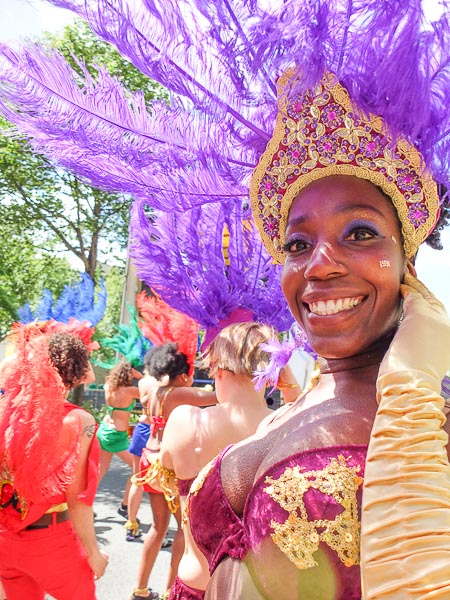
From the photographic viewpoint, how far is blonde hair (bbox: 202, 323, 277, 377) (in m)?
2.71

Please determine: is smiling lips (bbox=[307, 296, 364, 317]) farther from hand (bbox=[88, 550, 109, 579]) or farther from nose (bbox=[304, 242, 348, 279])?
hand (bbox=[88, 550, 109, 579])

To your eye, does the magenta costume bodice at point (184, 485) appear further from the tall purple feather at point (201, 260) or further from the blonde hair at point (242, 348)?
the tall purple feather at point (201, 260)

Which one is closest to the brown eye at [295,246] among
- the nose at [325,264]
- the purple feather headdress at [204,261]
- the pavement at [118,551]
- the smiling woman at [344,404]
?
the smiling woman at [344,404]

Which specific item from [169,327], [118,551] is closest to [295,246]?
[169,327]

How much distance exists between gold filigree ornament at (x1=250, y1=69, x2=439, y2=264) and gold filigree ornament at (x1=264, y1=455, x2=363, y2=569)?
65cm

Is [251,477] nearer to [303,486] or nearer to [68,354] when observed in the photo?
[303,486]

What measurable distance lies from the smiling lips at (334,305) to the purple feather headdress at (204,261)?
1.02 meters

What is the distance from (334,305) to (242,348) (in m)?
1.45

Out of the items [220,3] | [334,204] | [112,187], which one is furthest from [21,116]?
[334,204]

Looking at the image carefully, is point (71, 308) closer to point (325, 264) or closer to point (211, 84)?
point (211, 84)

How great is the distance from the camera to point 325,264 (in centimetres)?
133

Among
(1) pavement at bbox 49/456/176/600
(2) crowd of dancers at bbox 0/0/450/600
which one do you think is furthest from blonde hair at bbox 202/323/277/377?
(1) pavement at bbox 49/456/176/600

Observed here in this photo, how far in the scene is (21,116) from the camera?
179 cm

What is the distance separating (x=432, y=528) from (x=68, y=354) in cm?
281
